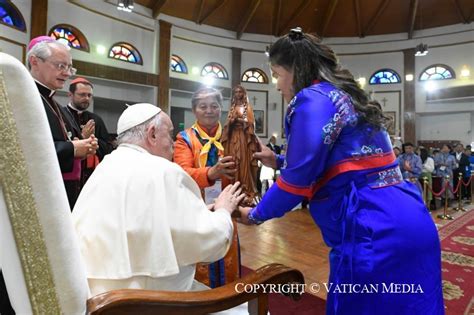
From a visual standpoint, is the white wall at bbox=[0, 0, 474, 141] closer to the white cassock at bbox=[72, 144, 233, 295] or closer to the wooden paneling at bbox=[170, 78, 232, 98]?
the wooden paneling at bbox=[170, 78, 232, 98]

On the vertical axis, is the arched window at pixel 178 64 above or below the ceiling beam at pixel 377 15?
below

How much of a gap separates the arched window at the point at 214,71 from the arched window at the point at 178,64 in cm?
92

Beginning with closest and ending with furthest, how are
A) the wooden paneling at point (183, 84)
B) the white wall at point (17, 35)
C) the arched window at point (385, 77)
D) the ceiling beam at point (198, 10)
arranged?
the white wall at point (17, 35), the wooden paneling at point (183, 84), the ceiling beam at point (198, 10), the arched window at point (385, 77)

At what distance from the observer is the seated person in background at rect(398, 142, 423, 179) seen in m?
7.15

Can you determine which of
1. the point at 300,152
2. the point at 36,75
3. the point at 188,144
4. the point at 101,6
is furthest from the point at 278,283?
the point at 101,6

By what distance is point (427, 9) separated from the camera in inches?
533

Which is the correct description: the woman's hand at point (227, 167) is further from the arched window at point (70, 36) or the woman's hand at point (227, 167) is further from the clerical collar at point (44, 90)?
the arched window at point (70, 36)

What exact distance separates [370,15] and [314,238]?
13.5 metres

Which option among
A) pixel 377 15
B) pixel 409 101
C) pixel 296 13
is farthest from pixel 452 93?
pixel 296 13

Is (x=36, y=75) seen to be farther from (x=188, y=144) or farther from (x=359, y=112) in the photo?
(x=359, y=112)

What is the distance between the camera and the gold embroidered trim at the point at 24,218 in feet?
2.09

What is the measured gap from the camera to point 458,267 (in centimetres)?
351

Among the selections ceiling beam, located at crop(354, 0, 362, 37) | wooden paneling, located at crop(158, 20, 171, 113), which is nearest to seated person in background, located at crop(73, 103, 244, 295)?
wooden paneling, located at crop(158, 20, 171, 113)

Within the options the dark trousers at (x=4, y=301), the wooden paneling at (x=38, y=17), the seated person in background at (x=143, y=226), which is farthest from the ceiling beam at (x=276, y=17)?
the dark trousers at (x=4, y=301)
